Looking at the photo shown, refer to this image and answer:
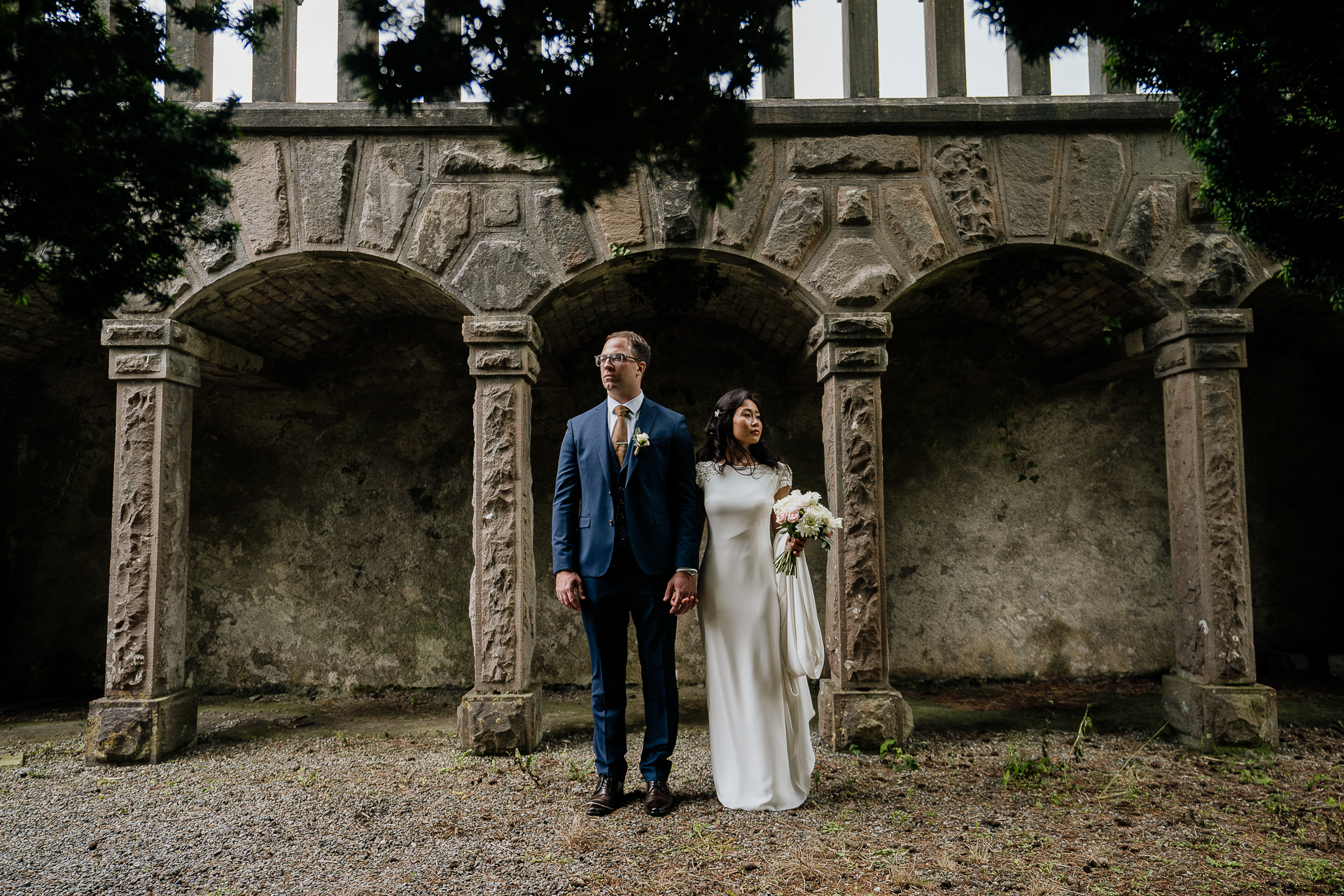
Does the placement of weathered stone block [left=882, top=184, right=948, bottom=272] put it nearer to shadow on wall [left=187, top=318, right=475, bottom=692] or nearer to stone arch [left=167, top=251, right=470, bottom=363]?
stone arch [left=167, top=251, right=470, bottom=363]

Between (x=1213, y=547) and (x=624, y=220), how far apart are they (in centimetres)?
391

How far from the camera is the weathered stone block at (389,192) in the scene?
4.65 m

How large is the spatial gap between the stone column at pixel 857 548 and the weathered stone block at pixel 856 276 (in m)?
0.12

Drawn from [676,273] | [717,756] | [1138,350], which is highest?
[676,273]

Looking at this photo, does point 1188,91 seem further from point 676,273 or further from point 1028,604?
point 1028,604

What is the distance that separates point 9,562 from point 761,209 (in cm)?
675

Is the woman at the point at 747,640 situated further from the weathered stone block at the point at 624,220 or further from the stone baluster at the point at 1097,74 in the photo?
the stone baluster at the point at 1097,74

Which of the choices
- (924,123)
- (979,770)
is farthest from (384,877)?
(924,123)

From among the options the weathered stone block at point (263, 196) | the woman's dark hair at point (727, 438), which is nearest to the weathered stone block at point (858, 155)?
the woman's dark hair at point (727, 438)

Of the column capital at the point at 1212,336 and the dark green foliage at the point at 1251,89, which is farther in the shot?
the column capital at the point at 1212,336

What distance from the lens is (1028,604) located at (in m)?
6.50

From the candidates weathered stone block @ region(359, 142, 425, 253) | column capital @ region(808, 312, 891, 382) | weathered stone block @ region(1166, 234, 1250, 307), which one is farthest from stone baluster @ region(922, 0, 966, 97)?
weathered stone block @ region(359, 142, 425, 253)

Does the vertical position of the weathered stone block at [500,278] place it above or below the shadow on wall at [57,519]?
above

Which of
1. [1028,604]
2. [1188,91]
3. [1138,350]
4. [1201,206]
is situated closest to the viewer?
[1188,91]
